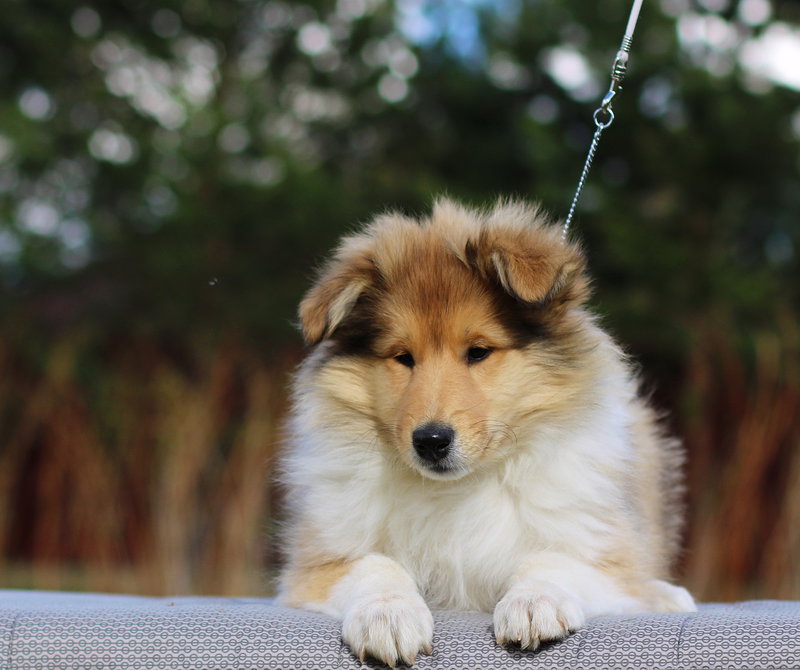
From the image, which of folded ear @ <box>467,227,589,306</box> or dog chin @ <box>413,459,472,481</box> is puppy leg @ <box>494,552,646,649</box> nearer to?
dog chin @ <box>413,459,472,481</box>

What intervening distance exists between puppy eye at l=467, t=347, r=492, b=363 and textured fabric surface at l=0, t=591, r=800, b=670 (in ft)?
2.84

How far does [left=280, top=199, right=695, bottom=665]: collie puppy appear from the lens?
10.4 feet

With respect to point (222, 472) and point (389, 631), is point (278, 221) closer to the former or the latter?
point (222, 472)

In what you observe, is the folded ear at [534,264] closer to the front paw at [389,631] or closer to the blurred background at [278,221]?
the front paw at [389,631]

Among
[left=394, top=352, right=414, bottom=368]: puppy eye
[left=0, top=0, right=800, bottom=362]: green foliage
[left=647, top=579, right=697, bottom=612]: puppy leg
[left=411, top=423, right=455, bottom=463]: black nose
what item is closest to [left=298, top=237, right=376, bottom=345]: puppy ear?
[left=394, top=352, right=414, bottom=368]: puppy eye

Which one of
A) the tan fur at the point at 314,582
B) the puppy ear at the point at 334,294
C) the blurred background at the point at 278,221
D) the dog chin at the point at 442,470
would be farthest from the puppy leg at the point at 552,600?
the blurred background at the point at 278,221

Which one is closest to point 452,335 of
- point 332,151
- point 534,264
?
point 534,264

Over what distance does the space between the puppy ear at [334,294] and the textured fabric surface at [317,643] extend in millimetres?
972

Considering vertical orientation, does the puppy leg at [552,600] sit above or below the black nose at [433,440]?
below

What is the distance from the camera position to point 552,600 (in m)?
2.71

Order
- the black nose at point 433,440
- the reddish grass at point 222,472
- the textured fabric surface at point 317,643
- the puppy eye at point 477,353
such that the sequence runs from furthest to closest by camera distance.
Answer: the reddish grass at point 222,472 < the puppy eye at point 477,353 < the black nose at point 433,440 < the textured fabric surface at point 317,643

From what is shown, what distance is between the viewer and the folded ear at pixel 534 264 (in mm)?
3193

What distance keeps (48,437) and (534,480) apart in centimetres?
613

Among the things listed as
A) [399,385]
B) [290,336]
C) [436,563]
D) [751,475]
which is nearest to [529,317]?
[399,385]
